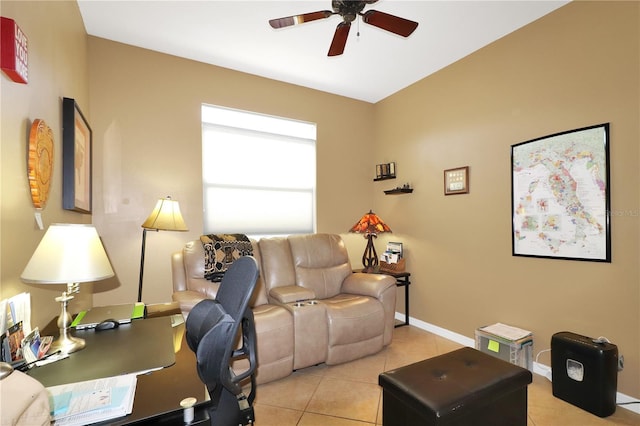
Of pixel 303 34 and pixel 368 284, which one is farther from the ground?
pixel 303 34

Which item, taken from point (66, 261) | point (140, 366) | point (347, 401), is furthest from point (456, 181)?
point (66, 261)

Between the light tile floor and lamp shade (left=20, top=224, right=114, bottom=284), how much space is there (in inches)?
54.4

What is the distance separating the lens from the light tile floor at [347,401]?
1.92 metres

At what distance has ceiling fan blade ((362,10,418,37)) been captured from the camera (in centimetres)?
185

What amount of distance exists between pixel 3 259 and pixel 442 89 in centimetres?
365

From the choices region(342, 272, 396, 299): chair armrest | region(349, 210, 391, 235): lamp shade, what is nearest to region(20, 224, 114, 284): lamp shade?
region(342, 272, 396, 299): chair armrest

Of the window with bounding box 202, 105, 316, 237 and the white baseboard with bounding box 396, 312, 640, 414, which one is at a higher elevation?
the window with bounding box 202, 105, 316, 237

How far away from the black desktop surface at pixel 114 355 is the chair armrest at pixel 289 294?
119 centimetres

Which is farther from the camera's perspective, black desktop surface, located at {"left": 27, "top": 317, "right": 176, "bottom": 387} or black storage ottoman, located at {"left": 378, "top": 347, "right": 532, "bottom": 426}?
black storage ottoman, located at {"left": 378, "top": 347, "right": 532, "bottom": 426}

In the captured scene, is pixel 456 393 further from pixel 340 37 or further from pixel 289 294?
pixel 340 37

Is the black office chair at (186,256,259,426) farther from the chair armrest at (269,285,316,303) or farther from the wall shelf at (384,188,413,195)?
the wall shelf at (384,188,413,195)

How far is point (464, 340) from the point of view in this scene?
3.09 metres

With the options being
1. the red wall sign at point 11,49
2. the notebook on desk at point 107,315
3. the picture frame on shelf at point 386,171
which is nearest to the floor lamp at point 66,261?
the notebook on desk at point 107,315

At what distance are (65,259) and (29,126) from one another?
2.20 feet
